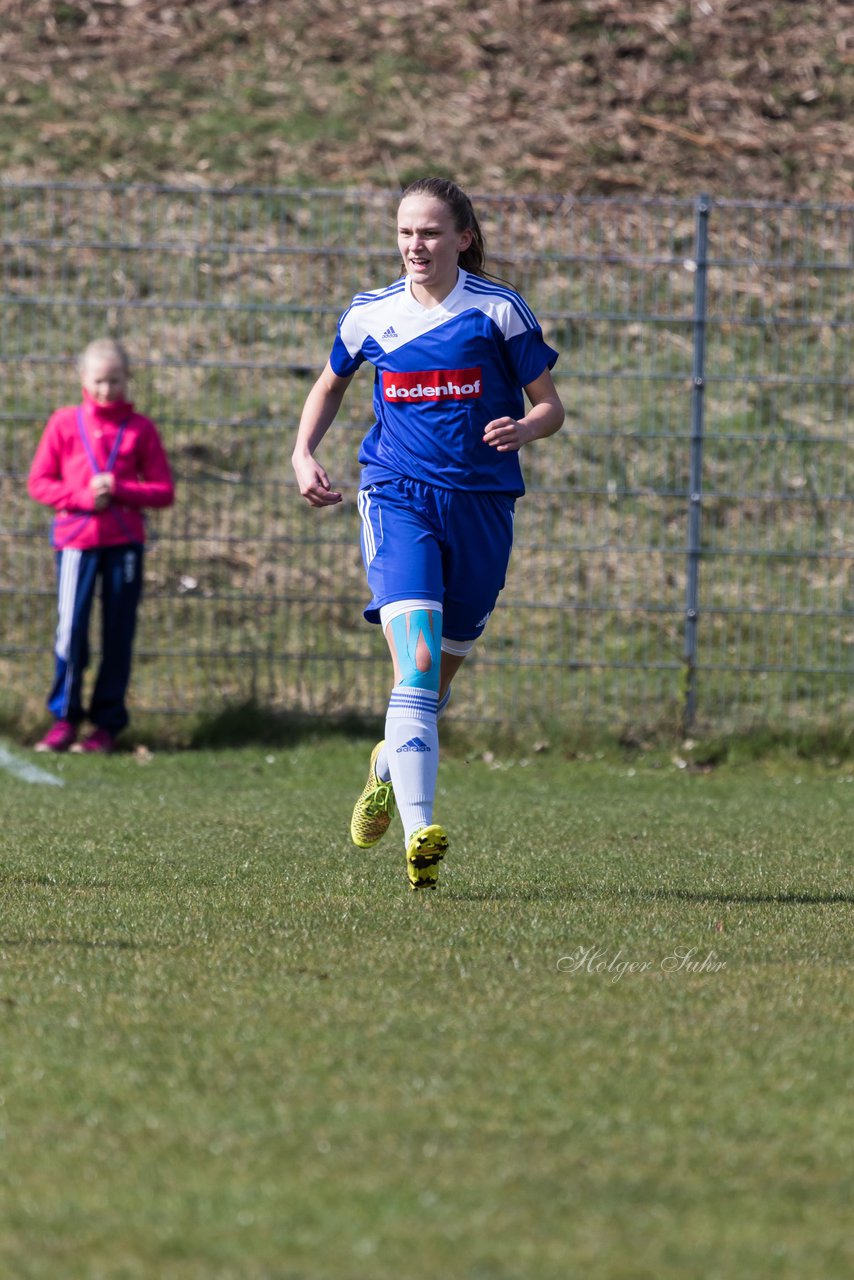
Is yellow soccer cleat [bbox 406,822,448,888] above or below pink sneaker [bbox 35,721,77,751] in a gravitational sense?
above

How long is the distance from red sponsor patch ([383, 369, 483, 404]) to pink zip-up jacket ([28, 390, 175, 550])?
4.57m

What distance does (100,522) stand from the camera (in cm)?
1030

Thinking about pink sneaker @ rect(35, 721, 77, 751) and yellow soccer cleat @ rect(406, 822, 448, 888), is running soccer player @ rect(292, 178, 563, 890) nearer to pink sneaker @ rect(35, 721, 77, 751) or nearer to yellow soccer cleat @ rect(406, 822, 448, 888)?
yellow soccer cleat @ rect(406, 822, 448, 888)

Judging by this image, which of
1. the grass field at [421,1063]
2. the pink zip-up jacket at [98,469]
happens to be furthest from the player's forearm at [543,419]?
the pink zip-up jacket at [98,469]

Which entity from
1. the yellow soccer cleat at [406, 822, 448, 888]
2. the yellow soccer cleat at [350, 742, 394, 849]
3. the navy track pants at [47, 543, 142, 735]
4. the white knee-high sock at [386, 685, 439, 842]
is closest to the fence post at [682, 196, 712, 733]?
the navy track pants at [47, 543, 142, 735]

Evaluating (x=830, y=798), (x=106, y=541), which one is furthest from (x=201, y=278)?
(x=830, y=798)

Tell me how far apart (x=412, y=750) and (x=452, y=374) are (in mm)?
1224

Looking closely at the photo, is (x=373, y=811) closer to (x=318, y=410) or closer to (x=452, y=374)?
(x=318, y=410)

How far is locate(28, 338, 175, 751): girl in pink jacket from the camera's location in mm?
10297

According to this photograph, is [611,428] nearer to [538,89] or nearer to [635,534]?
[635,534]

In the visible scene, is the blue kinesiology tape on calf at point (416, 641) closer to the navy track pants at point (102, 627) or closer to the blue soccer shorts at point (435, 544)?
the blue soccer shorts at point (435, 544)

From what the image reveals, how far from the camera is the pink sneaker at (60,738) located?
10.5 meters

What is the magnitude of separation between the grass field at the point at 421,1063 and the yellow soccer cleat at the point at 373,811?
16 cm

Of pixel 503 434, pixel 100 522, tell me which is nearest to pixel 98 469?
pixel 100 522
